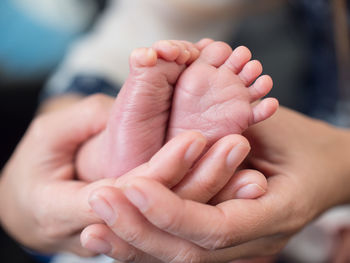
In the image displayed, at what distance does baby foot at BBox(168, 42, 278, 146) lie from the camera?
426mm

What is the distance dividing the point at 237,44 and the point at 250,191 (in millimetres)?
688

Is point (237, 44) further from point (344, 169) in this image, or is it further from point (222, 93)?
point (222, 93)

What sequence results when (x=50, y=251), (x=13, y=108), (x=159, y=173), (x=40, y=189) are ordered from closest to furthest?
(x=159, y=173) → (x=40, y=189) → (x=50, y=251) → (x=13, y=108)

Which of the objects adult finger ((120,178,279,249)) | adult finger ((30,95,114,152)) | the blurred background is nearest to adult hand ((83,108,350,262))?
adult finger ((120,178,279,249))

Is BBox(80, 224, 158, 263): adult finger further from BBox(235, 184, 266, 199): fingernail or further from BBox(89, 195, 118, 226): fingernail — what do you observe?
BBox(235, 184, 266, 199): fingernail

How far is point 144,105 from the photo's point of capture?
440mm

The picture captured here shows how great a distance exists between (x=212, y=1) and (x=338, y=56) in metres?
0.38

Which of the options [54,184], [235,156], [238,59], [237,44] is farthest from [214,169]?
[237,44]

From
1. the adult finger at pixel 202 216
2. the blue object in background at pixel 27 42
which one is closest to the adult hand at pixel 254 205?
the adult finger at pixel 202 216

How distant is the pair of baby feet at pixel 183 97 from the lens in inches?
16.7

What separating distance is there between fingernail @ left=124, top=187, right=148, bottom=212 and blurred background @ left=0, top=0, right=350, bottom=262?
0.55 m

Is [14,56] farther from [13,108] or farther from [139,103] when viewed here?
[139,103]

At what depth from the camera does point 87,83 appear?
Answer: 863 millimetres

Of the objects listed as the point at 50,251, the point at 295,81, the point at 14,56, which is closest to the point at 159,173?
the point at 50,251
